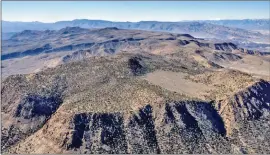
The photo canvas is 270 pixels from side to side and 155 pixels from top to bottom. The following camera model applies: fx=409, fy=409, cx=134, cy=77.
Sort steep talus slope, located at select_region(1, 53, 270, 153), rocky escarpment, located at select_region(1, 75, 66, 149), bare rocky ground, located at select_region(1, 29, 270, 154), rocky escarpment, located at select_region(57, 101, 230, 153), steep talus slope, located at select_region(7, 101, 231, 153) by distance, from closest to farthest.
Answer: steep talus slope, located at select_region(7, 101, 231, 153) < rocky escarpment, located at select_region(57, 101, 230, 153) < steep talus slope, located at select_region(1, 53, 270, 153) < bare rocky ground, located at select_region(1, 29, 270, 154) < rocky escarpment, located at select_region(1, 75, 66, 149)

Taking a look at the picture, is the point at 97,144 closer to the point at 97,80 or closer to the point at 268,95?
the point at 97,80

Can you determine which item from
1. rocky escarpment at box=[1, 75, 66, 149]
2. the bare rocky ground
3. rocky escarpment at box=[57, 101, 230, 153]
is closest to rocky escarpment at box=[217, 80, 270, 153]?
the bare rocky ground

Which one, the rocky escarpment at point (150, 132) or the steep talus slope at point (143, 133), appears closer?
the steep talus slope at point (143, 133)

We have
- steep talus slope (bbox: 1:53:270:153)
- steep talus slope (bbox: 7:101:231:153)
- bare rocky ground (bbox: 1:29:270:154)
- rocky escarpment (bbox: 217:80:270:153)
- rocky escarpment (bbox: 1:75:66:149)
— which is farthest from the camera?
rocky escarpment (bbox: 1:75:66:149)

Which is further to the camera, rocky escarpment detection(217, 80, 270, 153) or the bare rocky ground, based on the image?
rocky escarpment detection(217, 80, 270, 153)

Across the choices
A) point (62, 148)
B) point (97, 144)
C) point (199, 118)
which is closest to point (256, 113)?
point (199, 118)

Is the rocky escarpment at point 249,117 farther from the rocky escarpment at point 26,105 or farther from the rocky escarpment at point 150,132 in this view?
the rocky escarpment at point 26,105

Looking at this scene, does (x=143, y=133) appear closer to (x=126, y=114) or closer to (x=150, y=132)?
(x=150, y=132)

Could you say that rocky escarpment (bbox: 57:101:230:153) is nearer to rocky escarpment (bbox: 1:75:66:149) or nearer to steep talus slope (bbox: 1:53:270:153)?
steep talus slope (bbox: 1:53:270:153)

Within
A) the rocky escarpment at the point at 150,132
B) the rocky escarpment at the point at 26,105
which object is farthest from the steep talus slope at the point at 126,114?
the rocky escarpment at the point at 150,132
